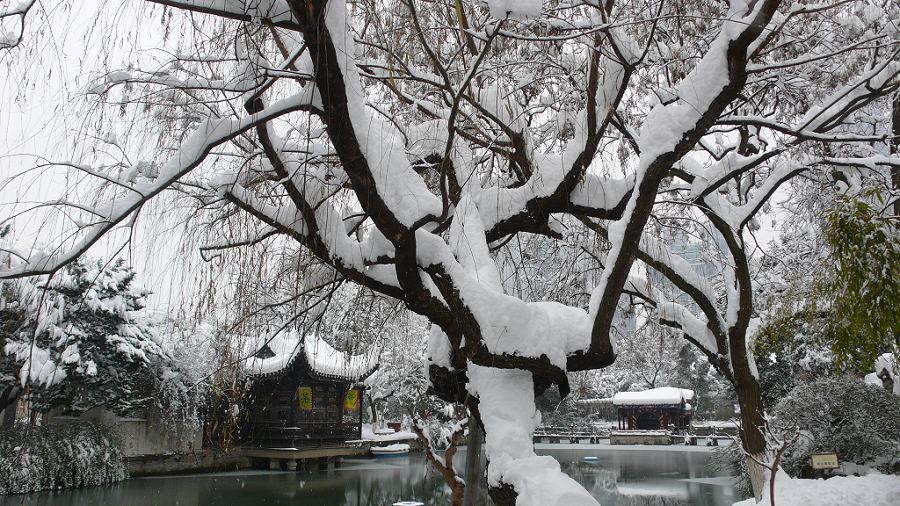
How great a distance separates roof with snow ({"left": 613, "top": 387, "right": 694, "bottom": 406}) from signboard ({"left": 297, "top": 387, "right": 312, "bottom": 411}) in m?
15.6

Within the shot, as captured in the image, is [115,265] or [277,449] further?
[277,449]

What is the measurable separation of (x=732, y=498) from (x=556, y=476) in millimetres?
8792

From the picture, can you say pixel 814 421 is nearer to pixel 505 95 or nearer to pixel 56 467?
pixel 505 95

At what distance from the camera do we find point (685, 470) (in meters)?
14.7

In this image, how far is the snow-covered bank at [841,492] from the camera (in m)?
5.89

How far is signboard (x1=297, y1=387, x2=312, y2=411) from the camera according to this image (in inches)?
639

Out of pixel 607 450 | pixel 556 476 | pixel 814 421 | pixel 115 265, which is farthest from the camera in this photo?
pixel 607 450

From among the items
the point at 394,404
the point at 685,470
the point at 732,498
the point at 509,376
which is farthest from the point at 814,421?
the point at 394,404

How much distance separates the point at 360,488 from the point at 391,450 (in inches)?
301

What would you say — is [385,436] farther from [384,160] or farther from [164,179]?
[164,179]

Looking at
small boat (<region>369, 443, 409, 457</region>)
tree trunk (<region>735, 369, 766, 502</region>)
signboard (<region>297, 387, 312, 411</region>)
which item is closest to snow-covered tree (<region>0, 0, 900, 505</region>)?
tree trunk (<region>735, 369, 766, 502</region>)

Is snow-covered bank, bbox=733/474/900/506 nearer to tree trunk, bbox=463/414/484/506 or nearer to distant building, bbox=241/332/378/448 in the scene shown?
tree trunk, bbox=463/414/484/506

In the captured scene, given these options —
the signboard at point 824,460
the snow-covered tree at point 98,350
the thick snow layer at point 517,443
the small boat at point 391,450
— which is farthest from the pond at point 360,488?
the thick snow layer at point 517,443

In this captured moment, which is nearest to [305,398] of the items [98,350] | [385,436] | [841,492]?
[385,436]
